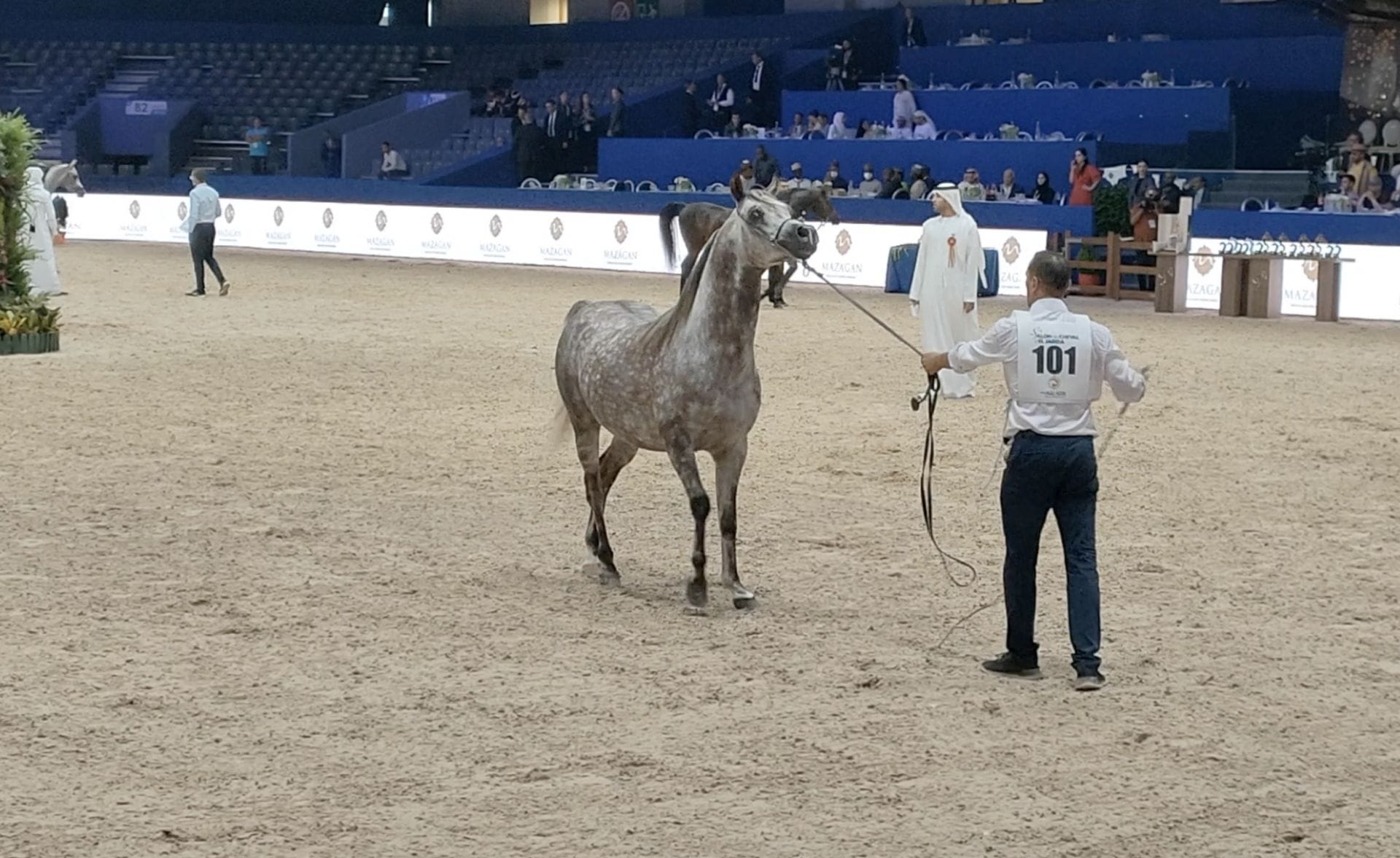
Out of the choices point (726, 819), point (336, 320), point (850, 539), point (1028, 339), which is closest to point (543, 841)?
point (726, 819)

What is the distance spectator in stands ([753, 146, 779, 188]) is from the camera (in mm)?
32531

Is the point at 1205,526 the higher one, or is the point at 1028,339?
the point at 1028,339

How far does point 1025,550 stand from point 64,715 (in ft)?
12.9

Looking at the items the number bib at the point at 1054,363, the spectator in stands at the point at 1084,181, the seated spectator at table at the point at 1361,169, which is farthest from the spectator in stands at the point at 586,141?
the number bib at the point at 1054,363

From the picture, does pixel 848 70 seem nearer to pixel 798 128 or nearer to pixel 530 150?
pixel 798 128

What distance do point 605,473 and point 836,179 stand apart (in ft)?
76.8

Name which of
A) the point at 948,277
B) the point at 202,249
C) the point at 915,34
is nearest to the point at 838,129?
the point at 915,34

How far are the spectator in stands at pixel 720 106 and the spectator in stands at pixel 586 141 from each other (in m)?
2.72

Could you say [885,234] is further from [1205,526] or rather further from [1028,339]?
[1028,339]

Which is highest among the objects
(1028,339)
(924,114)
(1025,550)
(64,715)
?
(924,114)

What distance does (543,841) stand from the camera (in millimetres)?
5766

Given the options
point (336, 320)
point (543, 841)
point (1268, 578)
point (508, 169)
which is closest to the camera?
point (543, 841)

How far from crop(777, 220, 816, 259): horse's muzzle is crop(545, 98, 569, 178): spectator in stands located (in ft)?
104

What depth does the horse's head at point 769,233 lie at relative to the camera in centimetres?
852
